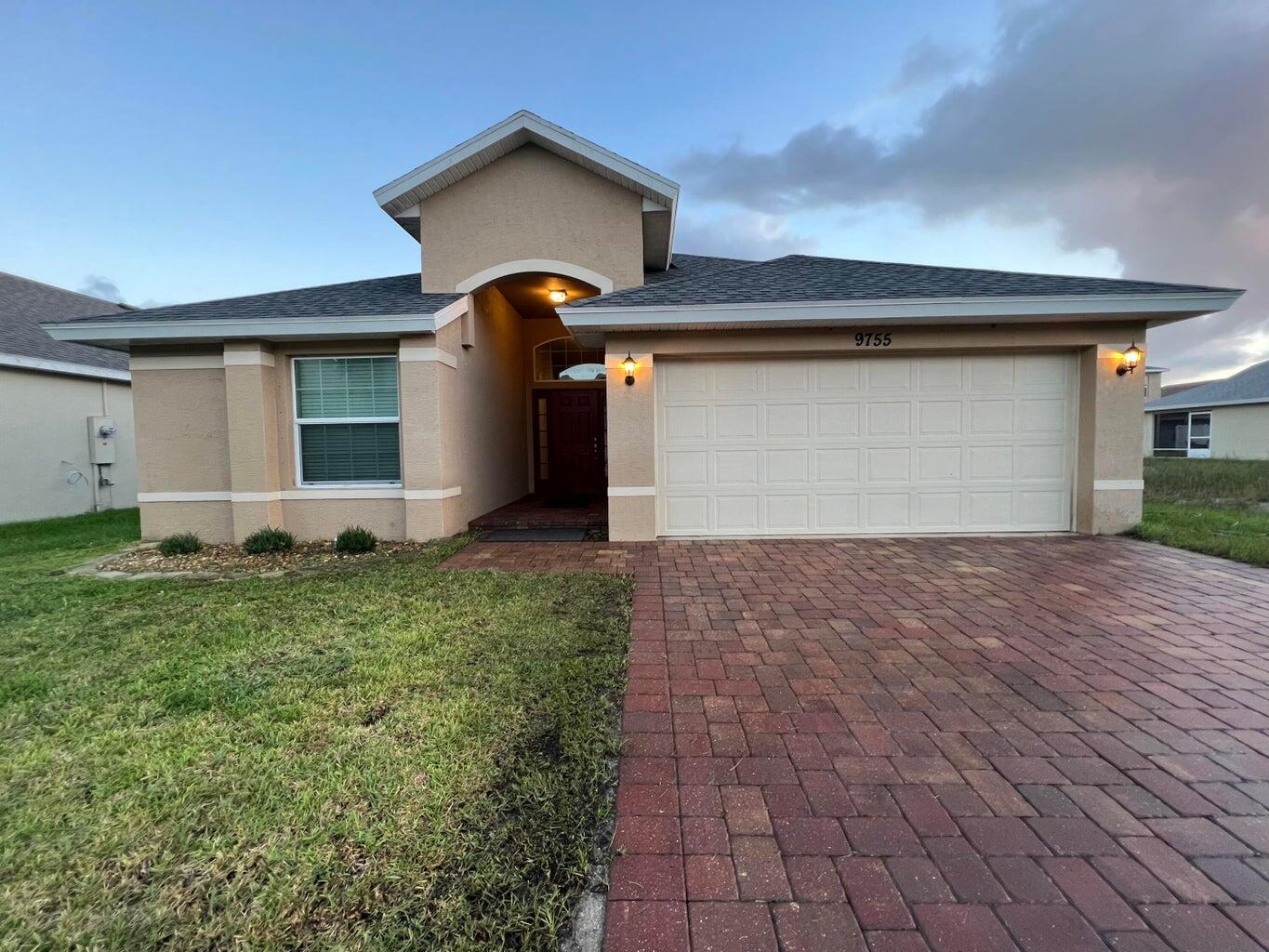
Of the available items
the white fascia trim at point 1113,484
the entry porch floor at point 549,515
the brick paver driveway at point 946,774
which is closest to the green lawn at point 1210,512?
the white fascia trim at point 1113,484

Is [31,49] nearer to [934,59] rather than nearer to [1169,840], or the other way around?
[1169,840]

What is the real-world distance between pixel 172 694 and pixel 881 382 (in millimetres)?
7944

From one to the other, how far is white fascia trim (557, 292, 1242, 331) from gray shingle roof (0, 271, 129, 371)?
934 cm

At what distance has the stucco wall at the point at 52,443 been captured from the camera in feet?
34.4

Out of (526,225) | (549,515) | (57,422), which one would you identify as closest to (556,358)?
(526,225)

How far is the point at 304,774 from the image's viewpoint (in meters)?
2.43

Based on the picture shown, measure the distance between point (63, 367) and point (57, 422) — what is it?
116 centimetres

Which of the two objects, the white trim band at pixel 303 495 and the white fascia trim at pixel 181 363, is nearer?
the white fascia trim at pixel 181 363

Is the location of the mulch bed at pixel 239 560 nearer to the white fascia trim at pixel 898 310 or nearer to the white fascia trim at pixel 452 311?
the white fascia trim at pixel 452 311

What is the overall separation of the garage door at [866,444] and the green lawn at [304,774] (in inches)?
139

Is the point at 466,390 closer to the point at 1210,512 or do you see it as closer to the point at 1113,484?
the point at 1113,484

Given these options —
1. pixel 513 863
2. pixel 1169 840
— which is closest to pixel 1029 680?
pixel 1169 840

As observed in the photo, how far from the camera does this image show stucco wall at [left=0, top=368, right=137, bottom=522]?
10.5 meters

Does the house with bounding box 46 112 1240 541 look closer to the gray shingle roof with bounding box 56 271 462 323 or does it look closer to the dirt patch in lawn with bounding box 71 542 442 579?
the gray shingle roof with bounding box 56 271 462 323
